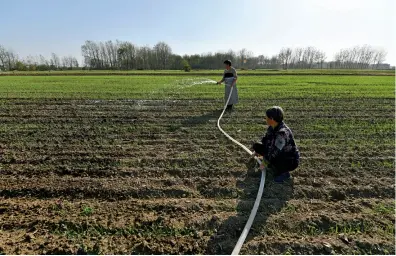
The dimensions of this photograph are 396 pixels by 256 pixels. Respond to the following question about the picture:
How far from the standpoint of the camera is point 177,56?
2844 inches

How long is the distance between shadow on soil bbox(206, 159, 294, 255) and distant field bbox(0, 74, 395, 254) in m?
0.01

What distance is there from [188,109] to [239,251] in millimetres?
6835

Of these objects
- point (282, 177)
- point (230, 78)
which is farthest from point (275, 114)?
point (230, 78)

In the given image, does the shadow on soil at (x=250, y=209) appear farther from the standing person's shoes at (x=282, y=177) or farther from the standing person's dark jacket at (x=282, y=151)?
the standing person's dark jacket at (x=282, y=151)

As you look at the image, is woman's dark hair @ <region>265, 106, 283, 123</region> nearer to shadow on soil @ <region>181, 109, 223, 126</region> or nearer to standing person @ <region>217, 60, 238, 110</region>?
shadow on soil @ <region>181, 109, 223, 126</region>

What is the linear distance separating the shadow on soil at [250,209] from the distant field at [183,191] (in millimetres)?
14

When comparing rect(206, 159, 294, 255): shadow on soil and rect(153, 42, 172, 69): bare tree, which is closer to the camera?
rect(206, 159, 294, 255): shadow on soil

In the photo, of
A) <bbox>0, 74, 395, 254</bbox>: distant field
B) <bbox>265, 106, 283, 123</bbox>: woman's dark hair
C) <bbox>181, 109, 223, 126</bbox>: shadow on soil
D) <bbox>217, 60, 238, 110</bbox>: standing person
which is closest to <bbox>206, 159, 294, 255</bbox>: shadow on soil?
<bbox>0, 74, 395, 254</bbox>: distant field

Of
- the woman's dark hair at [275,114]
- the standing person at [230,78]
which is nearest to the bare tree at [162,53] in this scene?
the standing person at [230,78]

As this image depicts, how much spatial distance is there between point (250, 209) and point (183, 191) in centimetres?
100

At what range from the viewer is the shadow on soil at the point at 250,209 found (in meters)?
2.54

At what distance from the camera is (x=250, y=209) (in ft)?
9.95

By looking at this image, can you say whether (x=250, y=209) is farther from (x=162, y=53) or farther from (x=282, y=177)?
(x=162, y=53)

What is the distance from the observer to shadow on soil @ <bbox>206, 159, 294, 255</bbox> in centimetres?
254
